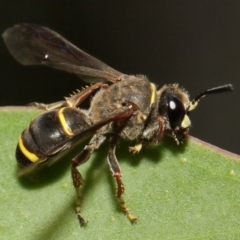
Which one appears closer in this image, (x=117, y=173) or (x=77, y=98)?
(x=117, y=173)

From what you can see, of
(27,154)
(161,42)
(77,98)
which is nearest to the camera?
(27,154)

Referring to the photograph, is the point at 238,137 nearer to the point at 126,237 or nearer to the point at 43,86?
the point at 43,86

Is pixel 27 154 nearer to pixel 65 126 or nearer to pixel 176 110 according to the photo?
pixel 65 126

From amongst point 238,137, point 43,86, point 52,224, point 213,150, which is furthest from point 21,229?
point 238,137

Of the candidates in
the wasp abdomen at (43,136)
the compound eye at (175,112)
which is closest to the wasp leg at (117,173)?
the wasp abdomen at (43,136)

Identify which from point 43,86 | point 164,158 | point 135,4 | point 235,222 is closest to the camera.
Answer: point 235,222

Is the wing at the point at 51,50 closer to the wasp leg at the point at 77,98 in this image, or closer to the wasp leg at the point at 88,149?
the wasp leg at the point at 77,98

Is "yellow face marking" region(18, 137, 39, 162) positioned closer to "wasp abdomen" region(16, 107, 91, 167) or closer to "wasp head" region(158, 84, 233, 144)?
"wasp abdomen" region(16, 107, 91, 167)

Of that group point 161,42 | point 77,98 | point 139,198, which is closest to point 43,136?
point 77,98
